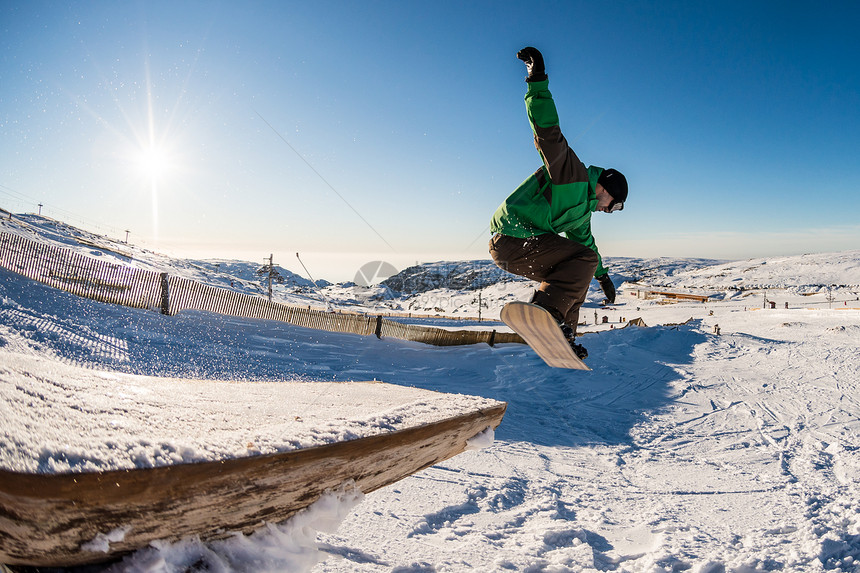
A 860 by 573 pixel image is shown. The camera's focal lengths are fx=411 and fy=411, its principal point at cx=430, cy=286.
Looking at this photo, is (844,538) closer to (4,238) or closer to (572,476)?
(572,476)

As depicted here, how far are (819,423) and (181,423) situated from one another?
462 inches


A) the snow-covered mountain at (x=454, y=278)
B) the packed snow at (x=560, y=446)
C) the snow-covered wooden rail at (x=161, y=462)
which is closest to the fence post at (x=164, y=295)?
the packed snow at (x=560, y=446)

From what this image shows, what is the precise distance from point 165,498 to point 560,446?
7463 mm

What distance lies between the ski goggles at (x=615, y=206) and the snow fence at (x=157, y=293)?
39.7 feet

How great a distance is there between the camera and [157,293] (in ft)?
46.1

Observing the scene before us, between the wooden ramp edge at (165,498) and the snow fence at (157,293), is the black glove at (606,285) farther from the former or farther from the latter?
the snow fence at (157,293)

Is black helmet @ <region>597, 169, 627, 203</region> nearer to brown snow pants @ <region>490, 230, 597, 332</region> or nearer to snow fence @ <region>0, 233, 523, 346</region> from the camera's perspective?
brown snow pants @ <region>490, 230, 597, 332</region>

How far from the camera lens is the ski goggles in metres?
3.24

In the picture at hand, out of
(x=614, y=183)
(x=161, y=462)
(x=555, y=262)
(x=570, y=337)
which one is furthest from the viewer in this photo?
(x=570, y=337)

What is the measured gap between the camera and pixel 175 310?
14148 millimetres

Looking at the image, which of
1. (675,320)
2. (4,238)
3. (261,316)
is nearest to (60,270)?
(4,238)

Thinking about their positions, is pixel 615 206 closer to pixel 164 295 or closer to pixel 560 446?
pixel 560 446

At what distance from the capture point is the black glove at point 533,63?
254 cm

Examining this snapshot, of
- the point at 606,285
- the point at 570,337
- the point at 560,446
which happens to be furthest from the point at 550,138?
the point at 560,446
